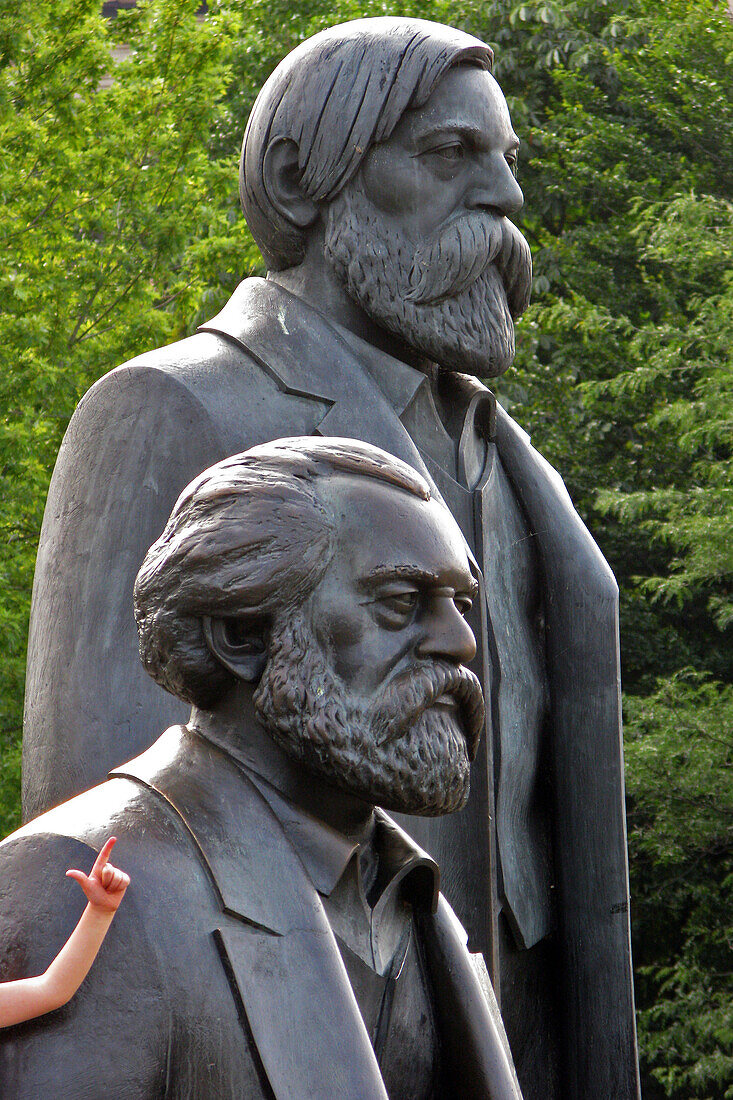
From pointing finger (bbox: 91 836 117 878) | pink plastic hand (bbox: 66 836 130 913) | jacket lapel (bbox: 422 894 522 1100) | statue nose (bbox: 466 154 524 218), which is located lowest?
jacket lapel (bbox: 422 894 522 1100)

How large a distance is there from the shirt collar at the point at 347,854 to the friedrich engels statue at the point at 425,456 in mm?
1173

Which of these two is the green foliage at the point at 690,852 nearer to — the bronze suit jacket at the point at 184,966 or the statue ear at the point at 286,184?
the statue ear at the point at 286,184

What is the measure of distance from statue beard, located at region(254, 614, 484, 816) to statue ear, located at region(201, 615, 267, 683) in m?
0.03

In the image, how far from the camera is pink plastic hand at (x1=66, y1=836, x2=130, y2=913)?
7.74 feet

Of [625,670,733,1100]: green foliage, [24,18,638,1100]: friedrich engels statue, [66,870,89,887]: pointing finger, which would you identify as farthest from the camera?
[625,670,733,1100]: green foliage

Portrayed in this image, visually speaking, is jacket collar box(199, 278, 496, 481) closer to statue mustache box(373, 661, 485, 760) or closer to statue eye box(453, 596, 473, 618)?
statue eye box(453, 596, 473, 618)

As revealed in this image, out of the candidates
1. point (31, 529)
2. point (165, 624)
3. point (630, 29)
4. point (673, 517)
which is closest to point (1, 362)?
point (31, 529)

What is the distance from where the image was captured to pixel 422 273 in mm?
4270

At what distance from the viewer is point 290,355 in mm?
4230

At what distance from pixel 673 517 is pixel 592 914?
8.66m

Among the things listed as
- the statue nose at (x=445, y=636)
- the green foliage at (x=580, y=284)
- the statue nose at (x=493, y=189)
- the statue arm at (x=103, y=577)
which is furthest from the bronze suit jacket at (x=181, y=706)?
the green foliage at (x=580, y=284)

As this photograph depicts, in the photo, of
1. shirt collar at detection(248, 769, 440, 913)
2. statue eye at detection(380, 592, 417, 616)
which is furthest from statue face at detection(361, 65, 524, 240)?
shirt collar at detection(248, 769, 440, 913)

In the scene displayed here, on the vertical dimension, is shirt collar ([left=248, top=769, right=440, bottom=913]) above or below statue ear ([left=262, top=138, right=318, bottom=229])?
below

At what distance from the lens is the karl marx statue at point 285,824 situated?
245cm
